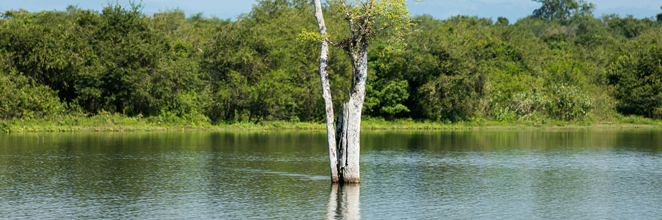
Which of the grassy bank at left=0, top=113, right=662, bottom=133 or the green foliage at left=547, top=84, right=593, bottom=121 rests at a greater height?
the green foliage at left=547, top=84, right=593, bottom=121

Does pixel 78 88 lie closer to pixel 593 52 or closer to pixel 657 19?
pixel 593 52

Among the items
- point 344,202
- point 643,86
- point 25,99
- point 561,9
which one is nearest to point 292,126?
point 25,99

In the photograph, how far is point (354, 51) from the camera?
21281 millimetres

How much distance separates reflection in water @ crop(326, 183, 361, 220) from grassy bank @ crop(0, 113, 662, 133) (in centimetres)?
3271

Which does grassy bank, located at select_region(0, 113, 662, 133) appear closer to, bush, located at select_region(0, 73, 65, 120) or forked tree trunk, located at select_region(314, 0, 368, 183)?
bush, located at select_region(0, 73, 65, 120)

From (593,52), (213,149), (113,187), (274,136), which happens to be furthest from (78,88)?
(593,52)

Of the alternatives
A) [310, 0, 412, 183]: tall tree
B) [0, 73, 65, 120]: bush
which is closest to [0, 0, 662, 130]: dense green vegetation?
[0, 73, 65, 120]: bush

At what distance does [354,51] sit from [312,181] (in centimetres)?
505

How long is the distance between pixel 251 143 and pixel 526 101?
112 feet

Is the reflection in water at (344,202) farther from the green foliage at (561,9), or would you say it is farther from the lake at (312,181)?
the green foliage at (561,9)

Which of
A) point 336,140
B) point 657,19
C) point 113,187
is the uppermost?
point 657,19

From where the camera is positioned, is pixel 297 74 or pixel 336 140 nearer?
pixel 336 140

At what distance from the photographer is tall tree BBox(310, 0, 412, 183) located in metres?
20.6

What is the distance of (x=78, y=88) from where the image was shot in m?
50.0
